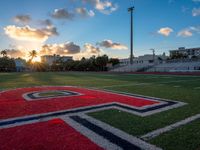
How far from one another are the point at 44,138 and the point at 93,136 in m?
0.93

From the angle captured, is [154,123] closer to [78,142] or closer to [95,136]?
[95,136]

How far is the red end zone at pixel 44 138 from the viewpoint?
3.30m

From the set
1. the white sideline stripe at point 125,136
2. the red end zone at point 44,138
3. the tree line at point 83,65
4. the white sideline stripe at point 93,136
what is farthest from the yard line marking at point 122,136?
the tree line at point 83,65

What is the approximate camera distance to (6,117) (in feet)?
16.9

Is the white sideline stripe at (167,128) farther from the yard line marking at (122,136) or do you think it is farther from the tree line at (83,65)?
the tree line at (83,65)

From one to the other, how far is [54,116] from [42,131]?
3.84 feet

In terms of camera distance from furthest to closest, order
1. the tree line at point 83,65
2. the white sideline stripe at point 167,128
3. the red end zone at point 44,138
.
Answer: the tree line at point 83,65 < the white sideline stripe at point 167,128 < the red end zone at point 44,138

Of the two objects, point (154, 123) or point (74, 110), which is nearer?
point (154, 123)

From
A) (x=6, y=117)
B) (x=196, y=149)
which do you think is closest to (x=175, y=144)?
(x=196, y=149)

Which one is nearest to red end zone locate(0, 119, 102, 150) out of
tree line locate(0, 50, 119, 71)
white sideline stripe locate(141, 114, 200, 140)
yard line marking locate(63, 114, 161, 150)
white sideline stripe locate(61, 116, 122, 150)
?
white sideline stripe locate(61, 116, 122, 150)

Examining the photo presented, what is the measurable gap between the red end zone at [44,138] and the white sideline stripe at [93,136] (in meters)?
0.09

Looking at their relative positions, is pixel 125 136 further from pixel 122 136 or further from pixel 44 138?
pixel 44 138

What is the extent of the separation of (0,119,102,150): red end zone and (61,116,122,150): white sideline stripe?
91mm

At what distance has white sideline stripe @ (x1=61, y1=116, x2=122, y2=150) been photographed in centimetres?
330
